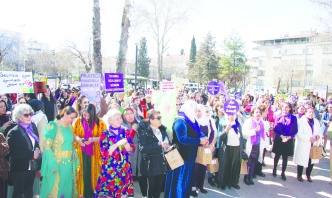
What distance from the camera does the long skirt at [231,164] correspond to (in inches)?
220

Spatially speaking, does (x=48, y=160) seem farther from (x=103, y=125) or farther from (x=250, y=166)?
(x=250, y=166)

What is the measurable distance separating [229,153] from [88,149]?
9.43 feet

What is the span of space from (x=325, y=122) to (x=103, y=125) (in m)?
8.33

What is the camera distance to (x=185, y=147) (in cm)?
460

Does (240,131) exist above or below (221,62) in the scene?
below

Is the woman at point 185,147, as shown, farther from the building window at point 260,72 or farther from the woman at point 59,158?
the building window at point 260,72

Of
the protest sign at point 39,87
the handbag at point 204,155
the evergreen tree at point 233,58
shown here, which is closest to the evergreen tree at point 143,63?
the evergreen tree at point 233,58

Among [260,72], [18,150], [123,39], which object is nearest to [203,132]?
[18,150]

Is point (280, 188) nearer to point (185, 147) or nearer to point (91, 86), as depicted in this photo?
point (185, 147)

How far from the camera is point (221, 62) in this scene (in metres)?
47.3

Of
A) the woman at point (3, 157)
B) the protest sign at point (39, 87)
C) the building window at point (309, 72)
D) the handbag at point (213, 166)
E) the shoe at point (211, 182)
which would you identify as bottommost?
the shoe at point (211, 182)

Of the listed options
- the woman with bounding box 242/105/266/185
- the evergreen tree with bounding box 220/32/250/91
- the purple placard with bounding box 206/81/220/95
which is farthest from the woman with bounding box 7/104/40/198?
the evergreen tree with bounding box 220/32/250/91

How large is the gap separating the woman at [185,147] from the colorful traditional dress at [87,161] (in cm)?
128

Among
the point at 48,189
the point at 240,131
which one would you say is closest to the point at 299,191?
the point at 240,131
